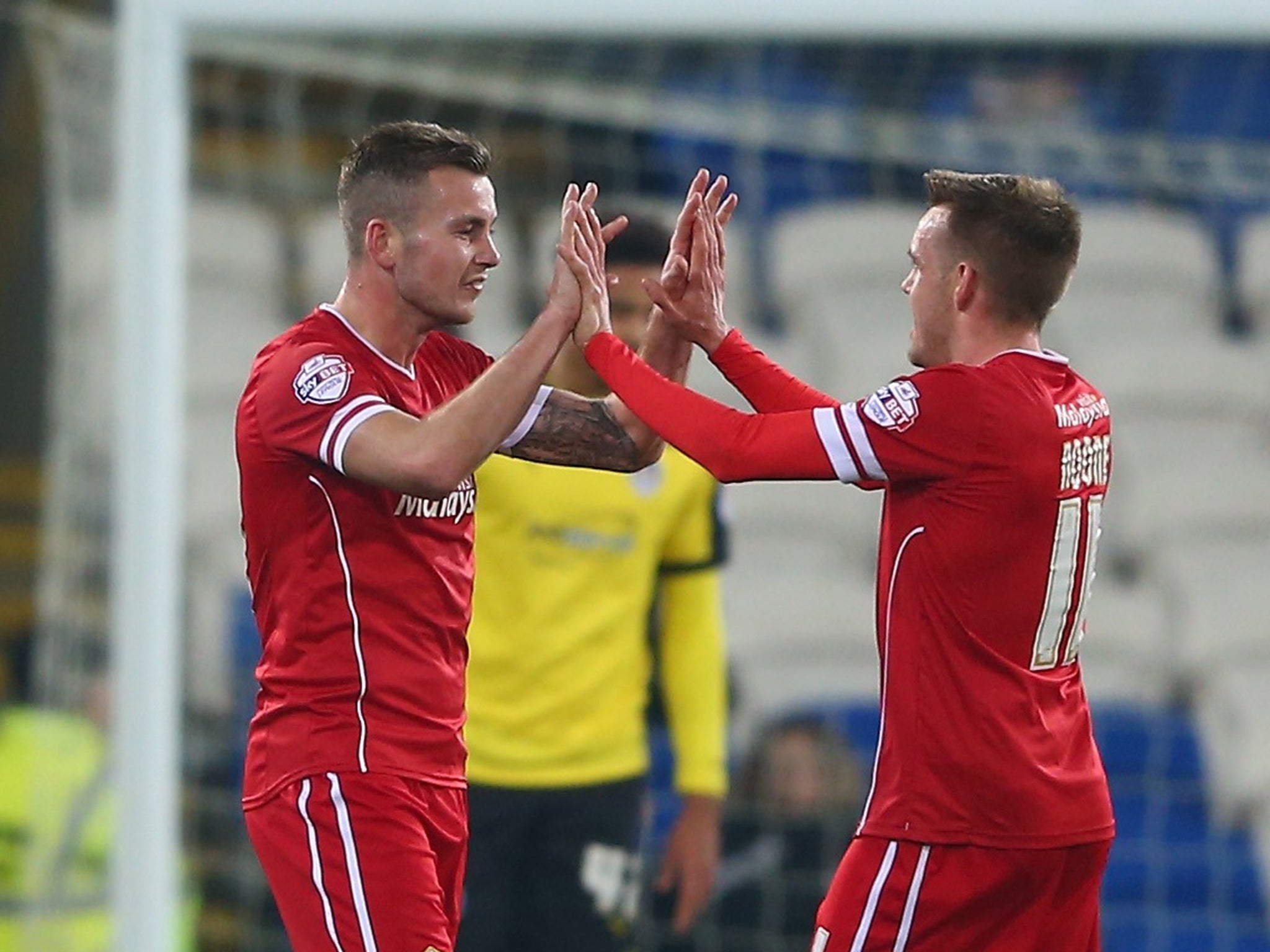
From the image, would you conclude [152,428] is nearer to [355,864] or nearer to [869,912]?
[355,864]

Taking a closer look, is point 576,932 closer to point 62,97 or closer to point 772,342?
point 62,97

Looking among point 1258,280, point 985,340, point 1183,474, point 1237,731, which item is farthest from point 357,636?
point 1258,280

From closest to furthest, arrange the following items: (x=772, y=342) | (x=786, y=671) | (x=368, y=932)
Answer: (x=368, y=932) → (x=786, y=671) → (x=772, y=342)

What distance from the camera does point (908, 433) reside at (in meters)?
3.23

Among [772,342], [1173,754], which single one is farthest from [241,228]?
[1173,754]

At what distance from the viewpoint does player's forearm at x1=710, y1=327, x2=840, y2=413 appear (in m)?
3.55

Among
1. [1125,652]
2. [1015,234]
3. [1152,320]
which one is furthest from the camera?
[1152,320]

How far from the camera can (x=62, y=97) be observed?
678 cm

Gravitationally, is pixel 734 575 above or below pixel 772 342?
below

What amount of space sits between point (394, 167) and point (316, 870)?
1.08m

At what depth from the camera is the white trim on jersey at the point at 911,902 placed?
3271mm

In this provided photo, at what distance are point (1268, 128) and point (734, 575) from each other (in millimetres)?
3101

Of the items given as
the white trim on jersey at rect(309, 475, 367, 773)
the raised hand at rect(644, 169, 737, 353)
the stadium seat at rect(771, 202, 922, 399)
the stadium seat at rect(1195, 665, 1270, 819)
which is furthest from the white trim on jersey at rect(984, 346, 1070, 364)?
the stadium seat at rect(771, 202, 922, 399)

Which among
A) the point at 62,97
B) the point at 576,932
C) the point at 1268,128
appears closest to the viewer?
the point at 576,932
